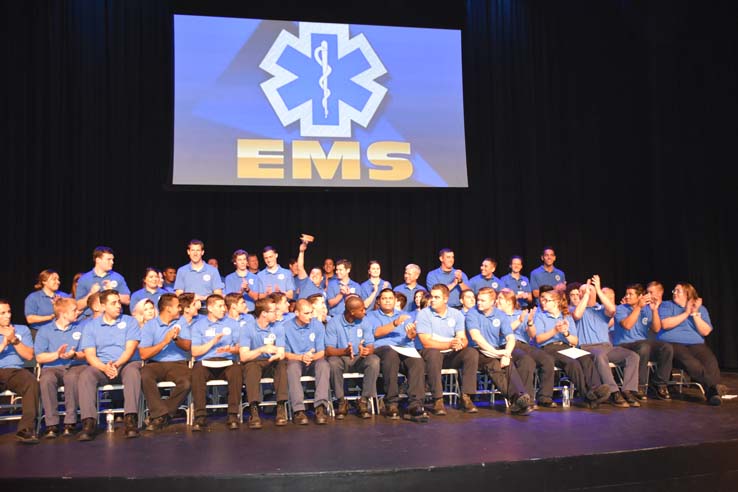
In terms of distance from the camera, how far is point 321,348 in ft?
18.7

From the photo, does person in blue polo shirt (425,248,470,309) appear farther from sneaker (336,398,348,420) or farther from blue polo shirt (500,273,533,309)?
sneaker (336,398,348,420)

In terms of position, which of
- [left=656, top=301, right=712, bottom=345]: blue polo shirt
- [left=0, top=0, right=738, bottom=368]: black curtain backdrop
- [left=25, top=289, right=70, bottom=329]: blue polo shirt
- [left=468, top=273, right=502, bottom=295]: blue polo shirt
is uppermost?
[left=0, top=0, right=738, bottom=368]: black curtain backdrop

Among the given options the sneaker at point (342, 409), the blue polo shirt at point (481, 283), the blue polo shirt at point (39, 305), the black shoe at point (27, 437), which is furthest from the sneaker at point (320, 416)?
the blue polo shirt at point (481, 283)

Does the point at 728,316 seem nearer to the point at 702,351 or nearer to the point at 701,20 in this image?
the point at 702,351

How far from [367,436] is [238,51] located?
208 inches

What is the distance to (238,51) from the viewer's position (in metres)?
8.22

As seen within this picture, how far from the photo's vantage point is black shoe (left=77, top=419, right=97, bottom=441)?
481 centimetres

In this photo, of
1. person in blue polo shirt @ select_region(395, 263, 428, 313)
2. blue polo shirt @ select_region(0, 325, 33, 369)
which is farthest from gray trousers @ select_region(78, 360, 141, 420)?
person in blue polo shirt @ select_region(395, 263, 428, 313)

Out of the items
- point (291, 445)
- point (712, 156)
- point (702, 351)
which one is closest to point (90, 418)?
point (291, 445)

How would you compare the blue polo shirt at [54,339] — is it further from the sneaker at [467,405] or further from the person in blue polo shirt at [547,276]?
the person in blue polo shirt at [547,276]

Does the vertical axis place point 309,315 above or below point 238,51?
below

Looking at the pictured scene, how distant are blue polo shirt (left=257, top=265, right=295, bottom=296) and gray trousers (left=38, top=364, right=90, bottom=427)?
8.20ft

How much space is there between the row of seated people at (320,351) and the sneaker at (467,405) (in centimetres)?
1

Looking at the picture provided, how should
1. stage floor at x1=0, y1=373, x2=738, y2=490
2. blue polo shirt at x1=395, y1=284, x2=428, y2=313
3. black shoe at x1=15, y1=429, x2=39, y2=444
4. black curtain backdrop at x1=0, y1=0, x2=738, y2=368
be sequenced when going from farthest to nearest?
black curtain backdrop at x1=0, y1=0, x2=738, y2=368 < blue polo shirt at x1=395, y1=284, x2=428, y2=313 < black shoe at x1=15, y1=429, x2=39, y2=444 < stage floor at x1=0, y1=373, x2=738, y2=490
